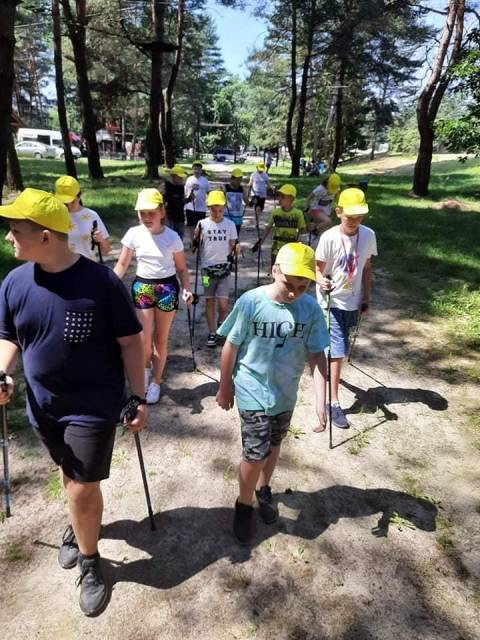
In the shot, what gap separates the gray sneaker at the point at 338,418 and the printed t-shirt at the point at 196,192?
6.37 meters

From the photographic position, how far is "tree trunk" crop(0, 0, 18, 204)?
895 cm

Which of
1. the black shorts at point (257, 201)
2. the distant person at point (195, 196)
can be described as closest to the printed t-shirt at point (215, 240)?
the distant person at point (195, 196)

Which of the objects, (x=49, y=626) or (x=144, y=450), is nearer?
(x=49, y=626)

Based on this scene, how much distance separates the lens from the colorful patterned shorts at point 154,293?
15.6ft

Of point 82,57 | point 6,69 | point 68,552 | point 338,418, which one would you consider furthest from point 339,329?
point 82,57

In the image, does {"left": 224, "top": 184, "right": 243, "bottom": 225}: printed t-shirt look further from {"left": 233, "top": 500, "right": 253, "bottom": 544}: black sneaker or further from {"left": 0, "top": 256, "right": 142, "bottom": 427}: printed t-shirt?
{"left": 0, "top": 256, "right": 142, "bottom": 427}: printed t-shirt

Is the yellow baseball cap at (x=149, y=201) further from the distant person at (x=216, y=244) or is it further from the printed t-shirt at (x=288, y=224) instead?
the printed t-shirt at (x=288, y=224)

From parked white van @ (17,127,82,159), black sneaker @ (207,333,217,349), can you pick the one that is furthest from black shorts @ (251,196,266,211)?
parked white van @ (17,127,82,159)

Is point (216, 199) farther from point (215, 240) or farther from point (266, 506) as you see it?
point (266, 506)

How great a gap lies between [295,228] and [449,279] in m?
4.56

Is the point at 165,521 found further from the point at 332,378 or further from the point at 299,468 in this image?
the point at 332,378

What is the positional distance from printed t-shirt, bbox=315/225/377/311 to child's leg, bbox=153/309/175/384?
173 centimetres

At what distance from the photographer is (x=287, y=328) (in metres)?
3.00

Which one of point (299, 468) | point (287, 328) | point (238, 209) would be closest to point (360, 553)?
point (299, 468)
